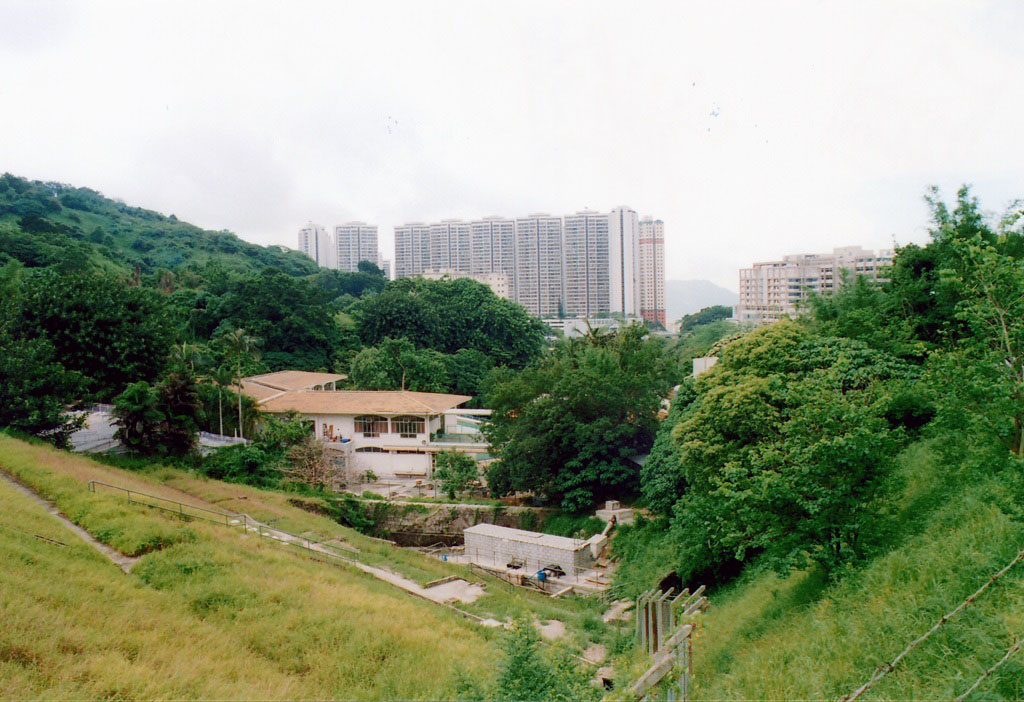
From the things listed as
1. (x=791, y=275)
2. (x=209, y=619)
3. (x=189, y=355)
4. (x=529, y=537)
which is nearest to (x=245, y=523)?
(x=209, y=619)

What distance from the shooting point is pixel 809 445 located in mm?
7254

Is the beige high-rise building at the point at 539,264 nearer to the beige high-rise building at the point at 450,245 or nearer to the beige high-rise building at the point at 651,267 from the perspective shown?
the beige high-rise building at the point at 450,245

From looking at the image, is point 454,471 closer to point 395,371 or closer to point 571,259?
point 395,371

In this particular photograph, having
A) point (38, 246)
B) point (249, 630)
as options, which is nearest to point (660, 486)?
point (249, 630)

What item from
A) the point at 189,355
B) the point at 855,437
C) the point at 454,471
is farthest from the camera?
the point at 189,355

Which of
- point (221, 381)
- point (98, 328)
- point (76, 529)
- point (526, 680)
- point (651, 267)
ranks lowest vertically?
point (76, 529)

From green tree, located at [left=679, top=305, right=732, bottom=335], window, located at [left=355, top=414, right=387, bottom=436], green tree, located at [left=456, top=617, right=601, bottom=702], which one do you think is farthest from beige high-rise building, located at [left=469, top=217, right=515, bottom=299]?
green tree, located at [left=456, top=617, right=601, bottom=702]

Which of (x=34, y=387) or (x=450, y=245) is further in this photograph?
(x=450, y=245)

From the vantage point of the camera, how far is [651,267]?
8219 cm

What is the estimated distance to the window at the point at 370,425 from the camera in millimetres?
25125

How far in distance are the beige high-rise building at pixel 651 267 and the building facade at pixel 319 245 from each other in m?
48.9

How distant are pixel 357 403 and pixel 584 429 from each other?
33.8 feet

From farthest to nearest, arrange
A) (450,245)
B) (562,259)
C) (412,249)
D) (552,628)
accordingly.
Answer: (412,249) → (450,245) → (562,259) → (552,628)

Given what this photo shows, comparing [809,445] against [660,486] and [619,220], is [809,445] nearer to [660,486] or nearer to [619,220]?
[660,486]
